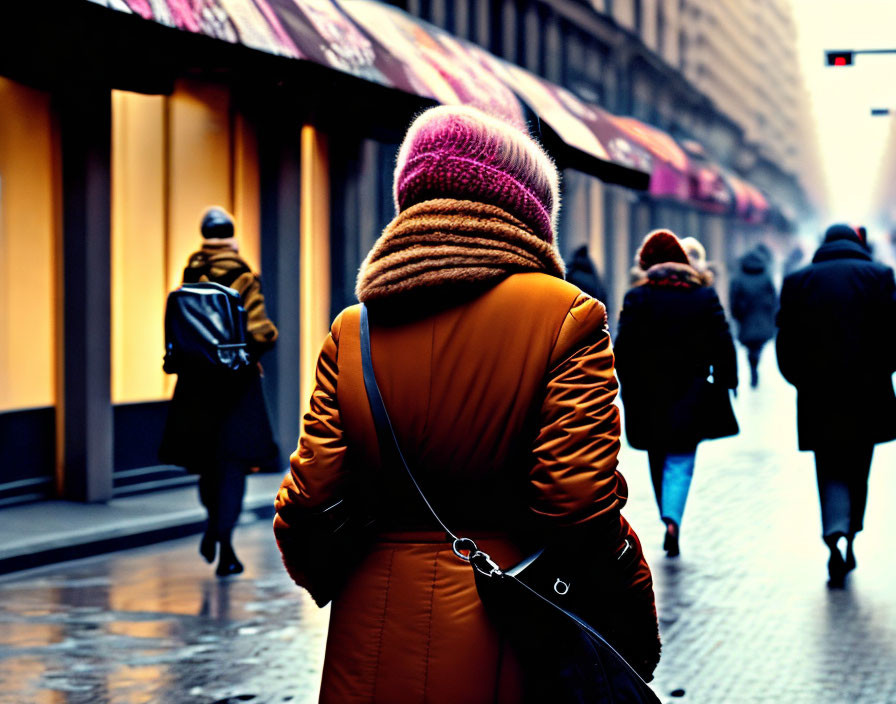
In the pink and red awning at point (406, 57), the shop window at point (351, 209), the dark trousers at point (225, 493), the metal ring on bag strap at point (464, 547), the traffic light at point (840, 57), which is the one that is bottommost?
the dark trousers at point (225, 493)

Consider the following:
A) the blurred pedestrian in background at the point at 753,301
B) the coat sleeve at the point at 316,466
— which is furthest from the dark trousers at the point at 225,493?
the blurred pedestrian in background at the point at 753,301

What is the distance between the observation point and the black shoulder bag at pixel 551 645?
233 cm

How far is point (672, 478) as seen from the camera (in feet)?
25.2

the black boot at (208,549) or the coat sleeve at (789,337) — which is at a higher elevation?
the coat sleeve at (789,337)

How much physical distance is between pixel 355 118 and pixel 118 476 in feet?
14.2

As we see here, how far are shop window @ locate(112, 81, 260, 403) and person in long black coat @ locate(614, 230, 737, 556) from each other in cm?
434

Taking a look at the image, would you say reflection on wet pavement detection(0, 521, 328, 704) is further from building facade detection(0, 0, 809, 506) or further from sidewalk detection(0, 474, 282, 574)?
building facade detection(0, 0, 809, 506)

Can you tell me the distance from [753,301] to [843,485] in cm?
1288

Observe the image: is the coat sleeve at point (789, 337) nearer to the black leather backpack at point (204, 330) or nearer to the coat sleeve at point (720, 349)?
the coat sleeve at point (720, 349)

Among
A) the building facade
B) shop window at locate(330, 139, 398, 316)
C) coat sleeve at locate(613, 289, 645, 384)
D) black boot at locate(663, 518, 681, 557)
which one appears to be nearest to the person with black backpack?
the building facade

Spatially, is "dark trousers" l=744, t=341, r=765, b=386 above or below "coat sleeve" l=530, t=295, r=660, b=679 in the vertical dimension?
below

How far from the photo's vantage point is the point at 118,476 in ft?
33.4

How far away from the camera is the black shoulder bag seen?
7.63ft

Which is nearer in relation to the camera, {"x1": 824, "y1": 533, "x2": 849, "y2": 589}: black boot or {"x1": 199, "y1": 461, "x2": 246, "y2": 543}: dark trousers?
{"x1": 824, "y1": 533, "x2": 849, "y2": 589}: black boot
